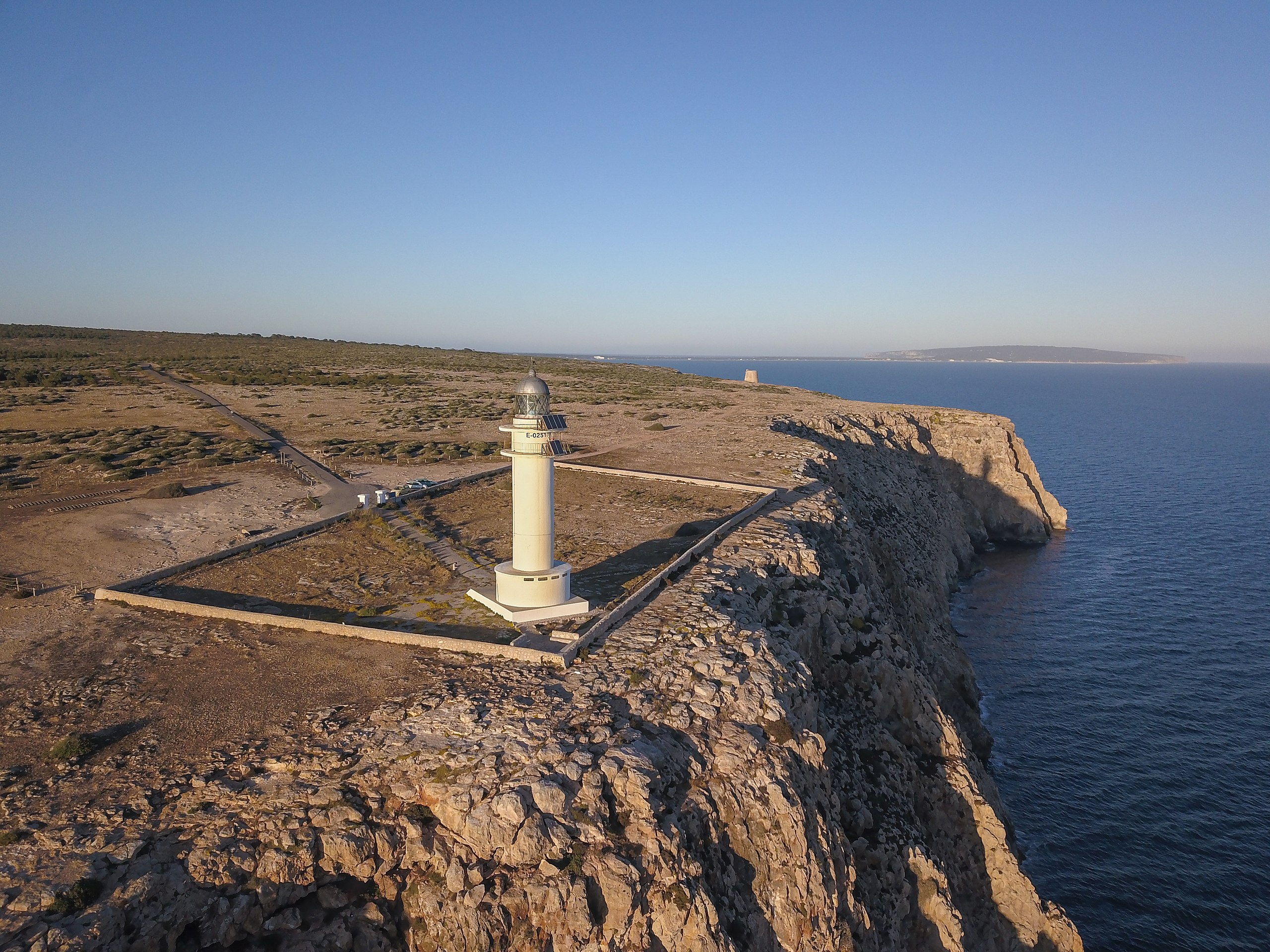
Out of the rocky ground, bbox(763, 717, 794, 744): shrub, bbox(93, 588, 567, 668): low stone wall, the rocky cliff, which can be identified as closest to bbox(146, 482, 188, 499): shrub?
the rocky ground

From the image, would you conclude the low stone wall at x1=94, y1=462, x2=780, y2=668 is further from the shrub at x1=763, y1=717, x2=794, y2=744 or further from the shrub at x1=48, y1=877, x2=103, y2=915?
the shrub at x1=48, y1=877, x2=103, y2=915

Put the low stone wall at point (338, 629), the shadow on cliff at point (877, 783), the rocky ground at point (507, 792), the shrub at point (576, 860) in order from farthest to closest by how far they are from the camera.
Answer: the low stone wall at point (338, 629)
the shadow on cliff at point (877, 783)
the shrub at point (576, 860)
the rocky ground at point (507, 792)

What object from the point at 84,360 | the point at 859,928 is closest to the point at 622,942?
the point at 859,928

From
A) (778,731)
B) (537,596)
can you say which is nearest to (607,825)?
(778,731)

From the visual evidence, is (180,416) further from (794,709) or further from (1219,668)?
(1219,668)

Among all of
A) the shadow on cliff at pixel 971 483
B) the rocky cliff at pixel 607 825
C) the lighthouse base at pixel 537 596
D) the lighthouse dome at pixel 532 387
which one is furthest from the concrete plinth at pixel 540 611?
the shadow on cliff at pixel 971 483

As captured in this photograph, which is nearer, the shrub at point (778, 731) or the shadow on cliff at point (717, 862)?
the shadow on cliff at point (717, 862)

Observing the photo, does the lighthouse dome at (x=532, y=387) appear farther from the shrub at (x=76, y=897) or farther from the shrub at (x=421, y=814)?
the shrub at (x=76, y=897)
